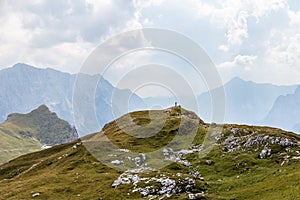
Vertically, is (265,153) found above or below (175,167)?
above

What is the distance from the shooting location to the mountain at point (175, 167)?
70125 millimetres

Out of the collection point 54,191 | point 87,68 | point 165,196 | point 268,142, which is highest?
point 87,68

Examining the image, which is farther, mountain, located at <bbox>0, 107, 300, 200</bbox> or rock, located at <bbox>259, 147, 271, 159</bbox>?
rock, located at <bbox>259, 147, 271, 159</bbox>

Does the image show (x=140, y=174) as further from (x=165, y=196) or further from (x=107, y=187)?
(x=165, y=196)

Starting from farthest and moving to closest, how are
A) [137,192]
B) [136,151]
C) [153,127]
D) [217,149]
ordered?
[153,127] < [136,151] < [217,149] < [137,192]

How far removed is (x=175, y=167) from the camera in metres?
93.5

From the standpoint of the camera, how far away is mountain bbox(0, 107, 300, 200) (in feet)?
230

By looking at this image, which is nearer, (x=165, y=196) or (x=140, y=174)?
(x=165, y=196)

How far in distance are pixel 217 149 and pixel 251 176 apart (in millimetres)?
27579

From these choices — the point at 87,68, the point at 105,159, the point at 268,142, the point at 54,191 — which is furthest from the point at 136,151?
the point at 87,68

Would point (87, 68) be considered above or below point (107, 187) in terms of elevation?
above

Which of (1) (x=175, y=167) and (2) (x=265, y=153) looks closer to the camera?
(2) (x=265, y=153)

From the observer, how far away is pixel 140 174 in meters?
84.9

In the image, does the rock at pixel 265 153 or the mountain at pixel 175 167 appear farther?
the rock at pixel 265 153
